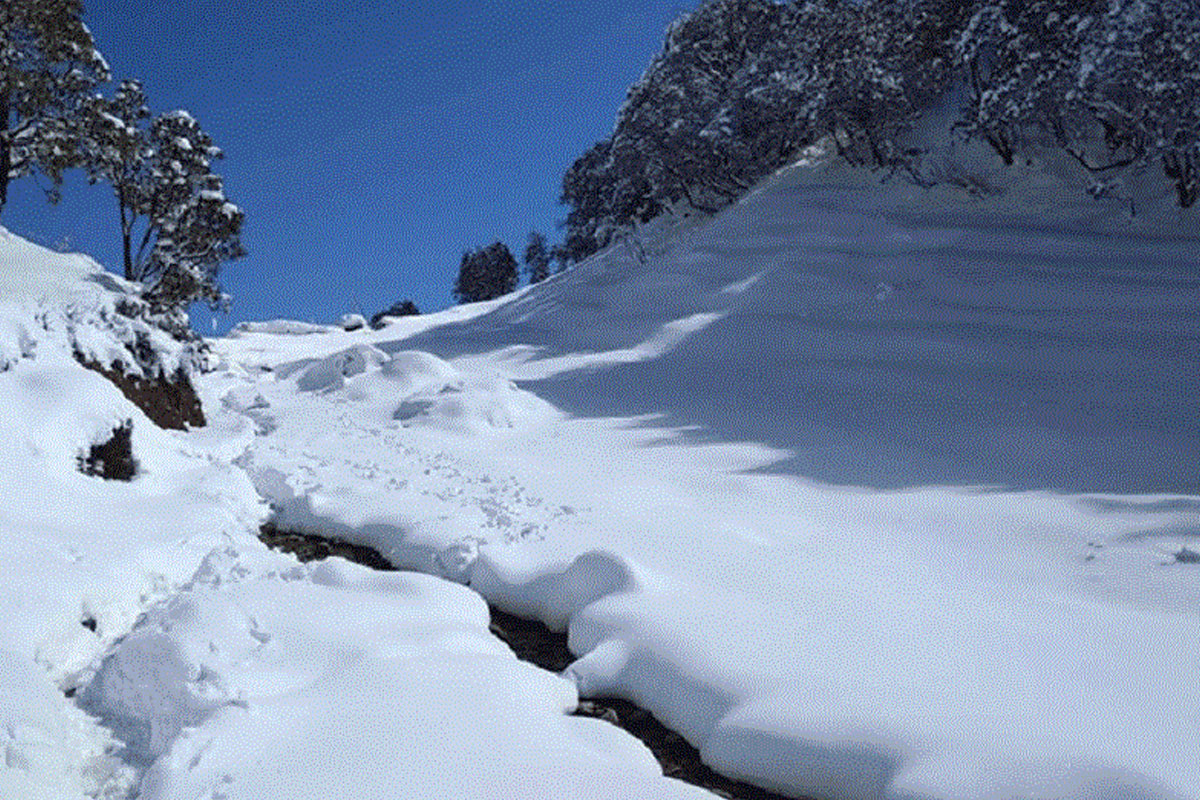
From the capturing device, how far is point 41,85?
15383mm

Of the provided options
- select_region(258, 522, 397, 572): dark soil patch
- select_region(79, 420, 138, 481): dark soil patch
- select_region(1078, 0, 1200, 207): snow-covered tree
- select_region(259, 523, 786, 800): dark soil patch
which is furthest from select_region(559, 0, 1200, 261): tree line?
select_region(79, 420, 138, 481): dark soil patch

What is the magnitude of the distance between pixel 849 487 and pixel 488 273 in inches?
1999

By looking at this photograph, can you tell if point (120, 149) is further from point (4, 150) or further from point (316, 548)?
point (316, 548)

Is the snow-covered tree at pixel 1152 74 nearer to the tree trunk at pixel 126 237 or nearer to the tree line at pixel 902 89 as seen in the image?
the tree line at pixel 902 89

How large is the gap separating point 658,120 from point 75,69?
1888 centimetres

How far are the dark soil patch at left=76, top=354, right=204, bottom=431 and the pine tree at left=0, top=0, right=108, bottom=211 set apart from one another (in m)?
5.49

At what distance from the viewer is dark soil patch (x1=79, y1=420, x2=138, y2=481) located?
8.87 metres

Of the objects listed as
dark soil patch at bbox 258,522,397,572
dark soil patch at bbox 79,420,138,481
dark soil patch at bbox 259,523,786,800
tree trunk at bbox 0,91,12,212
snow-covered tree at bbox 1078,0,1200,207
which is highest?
tree trunk at bbox 0,91,12,212

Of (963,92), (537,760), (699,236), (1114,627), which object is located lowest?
(1114,627)

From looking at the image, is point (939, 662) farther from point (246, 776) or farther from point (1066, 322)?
point (1066, 322)

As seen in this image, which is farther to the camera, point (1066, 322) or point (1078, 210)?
point (1078, 210)

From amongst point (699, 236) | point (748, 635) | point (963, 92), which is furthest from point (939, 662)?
point (963, 92)

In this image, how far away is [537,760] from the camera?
454cm

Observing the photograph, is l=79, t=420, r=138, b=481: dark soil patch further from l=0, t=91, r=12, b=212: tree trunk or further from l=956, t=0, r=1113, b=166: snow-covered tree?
l=956, t=0, r=1113, b=166: snow-covered tree
